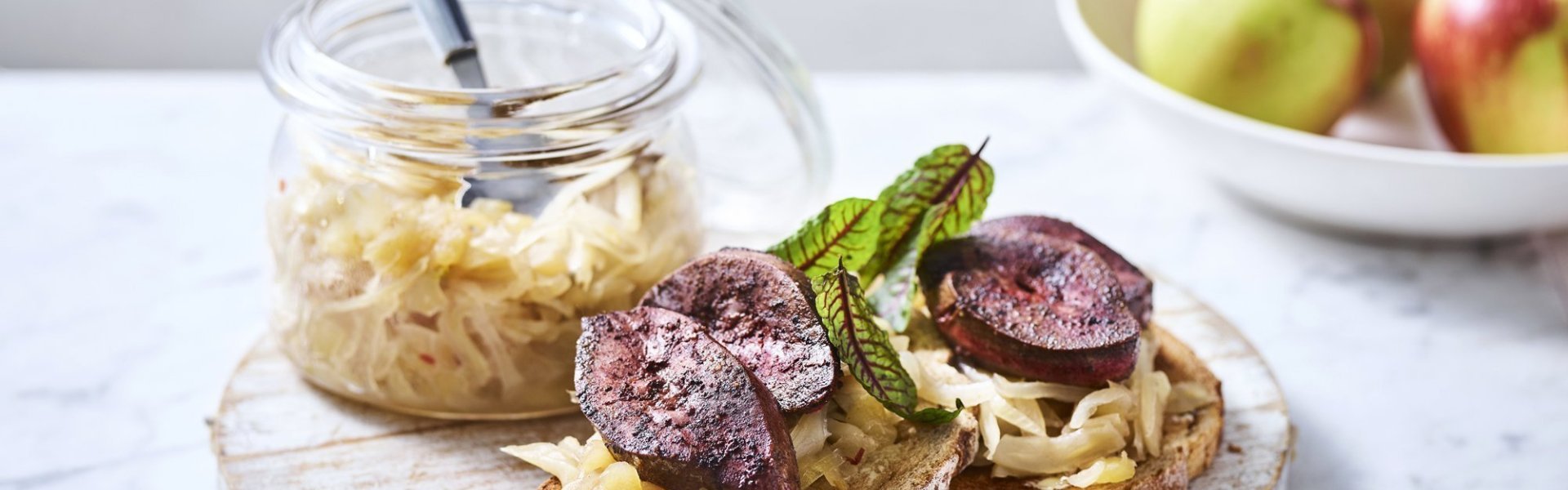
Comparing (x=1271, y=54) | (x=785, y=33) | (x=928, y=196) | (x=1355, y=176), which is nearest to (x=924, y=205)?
(x=928, y=196)

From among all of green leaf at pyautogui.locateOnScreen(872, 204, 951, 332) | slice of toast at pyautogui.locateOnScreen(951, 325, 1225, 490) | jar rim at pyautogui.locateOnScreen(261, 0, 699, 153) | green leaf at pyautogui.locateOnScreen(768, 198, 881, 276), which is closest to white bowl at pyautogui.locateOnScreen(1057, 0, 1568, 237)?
slice of toast at pyautogui.locateOnScreen(951, 325, 1225, 490)

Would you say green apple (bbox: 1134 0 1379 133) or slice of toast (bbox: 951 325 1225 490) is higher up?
green apple (bbox: 1134 0 1379 133)

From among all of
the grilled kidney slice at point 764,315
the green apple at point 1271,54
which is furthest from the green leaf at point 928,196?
the green apple at point 1271,54

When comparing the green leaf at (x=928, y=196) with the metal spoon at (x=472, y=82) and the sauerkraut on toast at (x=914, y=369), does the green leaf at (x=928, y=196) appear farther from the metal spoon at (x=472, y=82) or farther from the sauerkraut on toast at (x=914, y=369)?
the metal spoon at (x=472, y=82)

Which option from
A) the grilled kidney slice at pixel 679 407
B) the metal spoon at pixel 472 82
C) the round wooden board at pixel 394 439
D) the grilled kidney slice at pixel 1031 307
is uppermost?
the metal spoon at pixel 472 82

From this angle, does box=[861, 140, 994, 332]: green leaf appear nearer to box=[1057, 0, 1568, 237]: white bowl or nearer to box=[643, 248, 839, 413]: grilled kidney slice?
box=[643, 248, 839, 413]: grilled kidney slice

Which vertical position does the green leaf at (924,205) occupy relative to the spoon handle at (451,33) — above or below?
below

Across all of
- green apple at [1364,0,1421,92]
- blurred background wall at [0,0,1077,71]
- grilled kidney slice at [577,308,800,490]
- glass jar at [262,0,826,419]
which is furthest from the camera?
blurred background wall at [0,0,1077,71]
